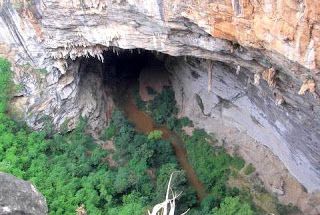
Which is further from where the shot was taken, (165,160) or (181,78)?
(181,78)

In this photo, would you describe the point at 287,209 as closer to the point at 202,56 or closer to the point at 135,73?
the point at 202,56

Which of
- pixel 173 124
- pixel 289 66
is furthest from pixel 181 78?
pixel 289 66

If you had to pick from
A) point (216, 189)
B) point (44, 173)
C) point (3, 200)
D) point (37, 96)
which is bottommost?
point (216, 189)

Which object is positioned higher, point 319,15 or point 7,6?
point 319,15

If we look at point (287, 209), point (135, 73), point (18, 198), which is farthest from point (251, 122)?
point (18, 198)

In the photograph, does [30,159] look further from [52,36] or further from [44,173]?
[52,36]

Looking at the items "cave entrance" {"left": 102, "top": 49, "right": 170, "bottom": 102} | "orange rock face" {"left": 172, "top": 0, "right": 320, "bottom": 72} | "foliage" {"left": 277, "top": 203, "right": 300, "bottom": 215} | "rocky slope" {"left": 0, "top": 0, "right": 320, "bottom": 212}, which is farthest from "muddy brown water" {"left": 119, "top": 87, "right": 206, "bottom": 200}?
"orange rock face" {"left": 172, "top": 0, "right": 320, "bottom": 72}

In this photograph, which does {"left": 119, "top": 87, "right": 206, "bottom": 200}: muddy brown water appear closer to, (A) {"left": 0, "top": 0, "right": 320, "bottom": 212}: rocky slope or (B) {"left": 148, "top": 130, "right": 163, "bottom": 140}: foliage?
(B) {"left": 148, "top": 130, "right": 163, "bottom": 140}: foliage
